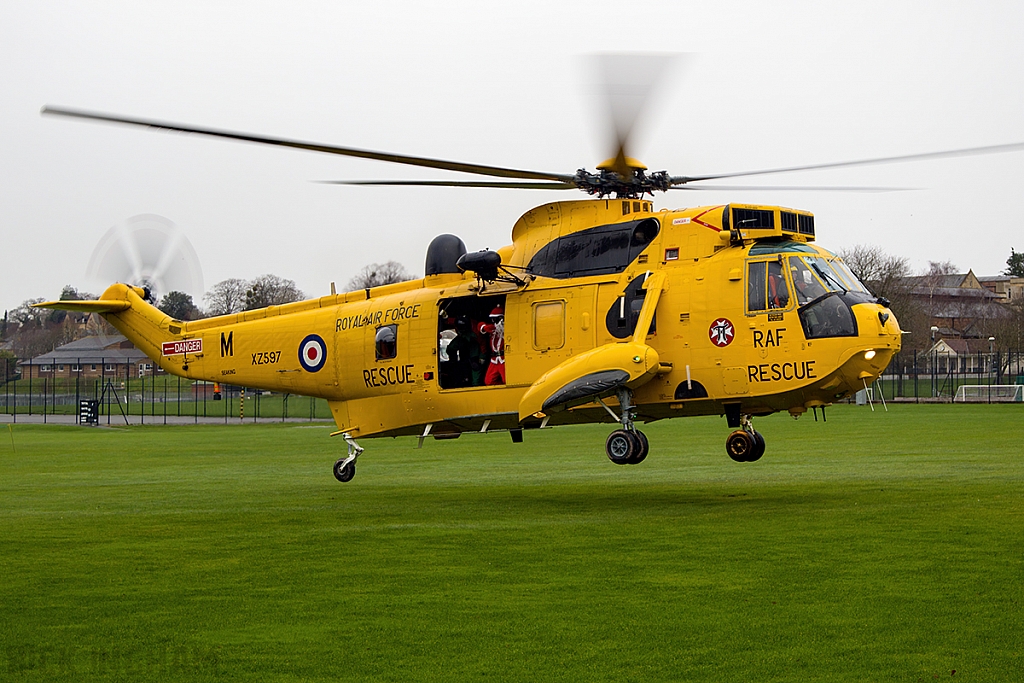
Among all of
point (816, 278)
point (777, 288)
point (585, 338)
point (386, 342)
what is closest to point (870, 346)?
point (816, 278)

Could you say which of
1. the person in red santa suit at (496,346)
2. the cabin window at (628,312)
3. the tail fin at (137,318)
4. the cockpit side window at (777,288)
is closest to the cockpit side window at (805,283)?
the cockpit side window at (777,288)

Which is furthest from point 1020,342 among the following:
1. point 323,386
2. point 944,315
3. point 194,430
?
point 323,386

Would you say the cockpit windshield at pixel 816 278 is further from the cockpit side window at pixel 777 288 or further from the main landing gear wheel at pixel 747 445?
the main landing gear wheel at pixel 747 445

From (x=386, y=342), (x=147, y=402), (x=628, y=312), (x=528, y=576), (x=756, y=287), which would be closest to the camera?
(x=528, y=576)

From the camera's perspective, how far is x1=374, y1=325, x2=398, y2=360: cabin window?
805 inches

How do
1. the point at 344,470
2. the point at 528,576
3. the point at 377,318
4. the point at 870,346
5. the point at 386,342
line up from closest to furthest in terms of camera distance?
the point at 528,576
the point at 870,346
the point at 386,342
the point at 377,318
the point at 344,470

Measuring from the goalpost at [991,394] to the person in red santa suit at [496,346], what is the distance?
48.4 meters

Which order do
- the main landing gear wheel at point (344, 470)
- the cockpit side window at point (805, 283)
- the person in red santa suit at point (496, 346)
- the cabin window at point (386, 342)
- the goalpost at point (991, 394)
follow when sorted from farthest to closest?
the goalpost at point (991, 394)
the main landing gear wheel at point (344, 470)
the cabin window at point (386, 342)
the person in red santa suit at point (496, 346)
the cockpit side window at point (805, 283)

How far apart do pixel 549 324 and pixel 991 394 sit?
5685 cm

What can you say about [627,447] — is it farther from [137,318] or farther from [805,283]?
[137,318]

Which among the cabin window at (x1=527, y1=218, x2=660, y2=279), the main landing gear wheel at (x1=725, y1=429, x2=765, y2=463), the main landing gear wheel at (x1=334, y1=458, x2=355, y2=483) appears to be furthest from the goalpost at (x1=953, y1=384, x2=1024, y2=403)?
the cabin window at (x1=527, y1=218, x2=660, y2=279)

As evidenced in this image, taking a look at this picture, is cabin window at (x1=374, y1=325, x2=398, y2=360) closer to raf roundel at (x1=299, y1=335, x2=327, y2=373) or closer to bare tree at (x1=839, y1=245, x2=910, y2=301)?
raf roundel at (x1=299, y1=335, x2=327, y2=373)

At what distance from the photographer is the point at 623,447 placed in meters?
16.6

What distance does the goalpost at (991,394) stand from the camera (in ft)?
203
